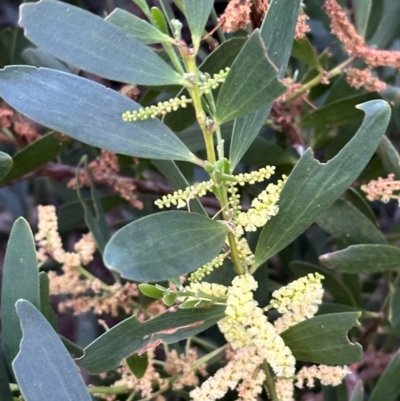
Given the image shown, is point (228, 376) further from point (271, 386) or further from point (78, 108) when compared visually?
point (78, 108)

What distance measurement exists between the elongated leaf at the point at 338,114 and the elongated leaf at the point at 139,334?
1.24ft

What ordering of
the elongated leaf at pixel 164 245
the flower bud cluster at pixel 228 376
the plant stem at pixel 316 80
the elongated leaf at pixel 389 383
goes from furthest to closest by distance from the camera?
the plant stem at pixel 316 80
the elongated leaf at pixel 389 383
the flower bud cluster at pixel 228 376
the elongated leaf at pixel 164 245

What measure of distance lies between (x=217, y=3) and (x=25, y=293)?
2.27 feet

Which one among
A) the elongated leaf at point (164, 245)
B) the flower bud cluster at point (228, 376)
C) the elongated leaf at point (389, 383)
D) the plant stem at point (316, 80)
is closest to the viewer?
the elongated leaf at point (164, 245)

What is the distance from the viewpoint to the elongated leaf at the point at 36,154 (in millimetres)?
762

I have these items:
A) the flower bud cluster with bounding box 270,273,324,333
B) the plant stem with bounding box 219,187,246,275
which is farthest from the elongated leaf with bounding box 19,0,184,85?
the flower bud cluster with bounding box 270,273,324,333

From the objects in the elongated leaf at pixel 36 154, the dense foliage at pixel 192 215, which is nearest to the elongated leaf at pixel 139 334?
the dense foliage at pixel 192 215

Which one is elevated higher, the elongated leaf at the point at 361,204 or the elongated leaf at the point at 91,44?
the elongated leaf at the point at 91,44

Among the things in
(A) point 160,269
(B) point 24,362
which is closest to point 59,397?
(B) point 24,362

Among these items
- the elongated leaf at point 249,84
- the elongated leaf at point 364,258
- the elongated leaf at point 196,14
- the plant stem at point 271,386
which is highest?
the elongated leaf at point 196,14

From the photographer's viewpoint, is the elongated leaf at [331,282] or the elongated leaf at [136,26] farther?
the elongated leaf at [331,282]

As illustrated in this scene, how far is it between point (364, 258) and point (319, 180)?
0.49ft

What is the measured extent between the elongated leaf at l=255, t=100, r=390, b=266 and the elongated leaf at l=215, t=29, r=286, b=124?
3.1 inches

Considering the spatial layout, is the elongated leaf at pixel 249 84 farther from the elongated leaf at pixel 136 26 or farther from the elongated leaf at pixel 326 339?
the elongated leaf at pixel 326 339
